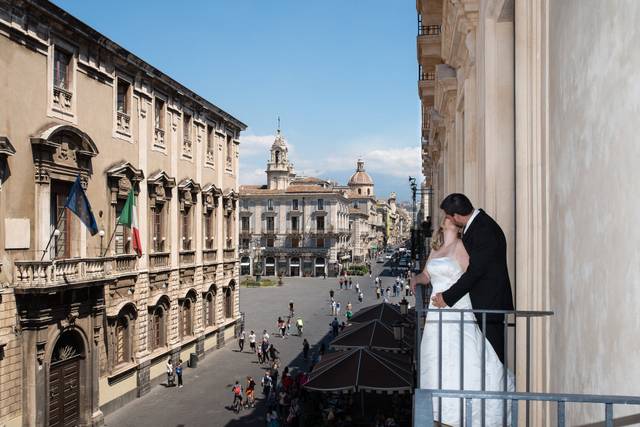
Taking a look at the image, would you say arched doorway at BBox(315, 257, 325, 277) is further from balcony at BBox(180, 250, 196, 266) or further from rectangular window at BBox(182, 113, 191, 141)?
rectangular window at BBox(182, 113, 191, 141)

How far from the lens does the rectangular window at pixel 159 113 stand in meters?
24.0

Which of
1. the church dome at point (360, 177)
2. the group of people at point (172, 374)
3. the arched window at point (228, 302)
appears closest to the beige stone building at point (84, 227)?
the group of people at point (172, 374)

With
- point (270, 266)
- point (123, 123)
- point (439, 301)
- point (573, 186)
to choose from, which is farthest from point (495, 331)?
point (270, 266)

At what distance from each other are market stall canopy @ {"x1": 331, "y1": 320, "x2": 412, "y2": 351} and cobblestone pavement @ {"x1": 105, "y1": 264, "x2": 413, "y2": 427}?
12.2 feet

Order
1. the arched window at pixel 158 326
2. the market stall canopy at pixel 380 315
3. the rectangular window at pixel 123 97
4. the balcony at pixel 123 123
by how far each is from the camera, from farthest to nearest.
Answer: the arched window at pixel 158 326 → the market stall canopy at pixel 380 315 → the rectangular window at pixel 123 97 → the balcony at pixel 123 123

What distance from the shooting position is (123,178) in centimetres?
2073

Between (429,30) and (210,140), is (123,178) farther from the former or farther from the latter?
(429,30)

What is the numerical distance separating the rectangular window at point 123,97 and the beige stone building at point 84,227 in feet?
0.19

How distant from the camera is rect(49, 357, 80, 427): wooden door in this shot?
1695cm

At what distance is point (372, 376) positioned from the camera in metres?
15.5

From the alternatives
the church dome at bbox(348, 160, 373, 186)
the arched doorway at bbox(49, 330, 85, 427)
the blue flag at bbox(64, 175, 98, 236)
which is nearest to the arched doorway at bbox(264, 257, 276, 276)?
the church dome at bbox(348, 160, 373, 186)

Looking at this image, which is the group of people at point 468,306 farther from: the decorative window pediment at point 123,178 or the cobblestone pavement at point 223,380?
the decorative window pediment at point 123,178

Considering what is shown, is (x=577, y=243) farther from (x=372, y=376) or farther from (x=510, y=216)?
(x=372, y=376)

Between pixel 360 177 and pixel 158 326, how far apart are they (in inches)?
3690
